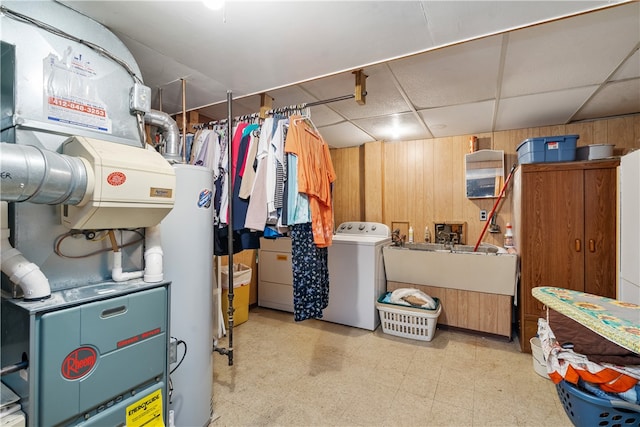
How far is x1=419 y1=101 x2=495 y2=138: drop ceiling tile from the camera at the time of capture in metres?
2.77

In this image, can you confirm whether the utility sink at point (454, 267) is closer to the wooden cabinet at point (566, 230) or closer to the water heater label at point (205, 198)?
the wooden cabinet at point (566, 230)

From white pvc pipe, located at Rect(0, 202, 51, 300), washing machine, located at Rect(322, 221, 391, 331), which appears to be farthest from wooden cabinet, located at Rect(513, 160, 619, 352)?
white pvc pipe, located at Rect(0, 202, 51, 300)

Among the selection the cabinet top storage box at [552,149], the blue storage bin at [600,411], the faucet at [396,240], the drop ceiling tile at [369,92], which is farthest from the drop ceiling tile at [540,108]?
the blue storage bin at [600,411]

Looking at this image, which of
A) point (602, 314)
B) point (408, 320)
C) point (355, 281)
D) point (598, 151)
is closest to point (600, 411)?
point (602, 314)

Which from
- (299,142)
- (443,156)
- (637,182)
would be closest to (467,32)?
(299,142)

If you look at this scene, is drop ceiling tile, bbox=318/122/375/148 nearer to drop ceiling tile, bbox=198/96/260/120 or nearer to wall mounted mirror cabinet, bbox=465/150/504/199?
drop ceiling tile, bbox=198/96/260/120

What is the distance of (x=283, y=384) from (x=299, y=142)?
5.58ft

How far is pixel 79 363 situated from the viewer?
984 mm

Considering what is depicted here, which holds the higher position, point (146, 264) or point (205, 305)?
point (146, 264)

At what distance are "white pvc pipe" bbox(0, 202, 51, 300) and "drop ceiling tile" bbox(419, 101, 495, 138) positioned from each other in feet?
9.68

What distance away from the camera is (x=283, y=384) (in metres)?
2.13

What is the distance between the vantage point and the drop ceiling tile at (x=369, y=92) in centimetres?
213

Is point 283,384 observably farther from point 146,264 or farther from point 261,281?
point 261,281

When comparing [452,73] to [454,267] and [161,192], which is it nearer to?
[454,267]
